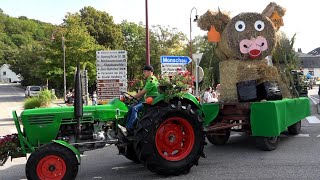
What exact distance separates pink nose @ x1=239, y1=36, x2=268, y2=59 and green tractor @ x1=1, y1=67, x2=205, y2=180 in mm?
2708

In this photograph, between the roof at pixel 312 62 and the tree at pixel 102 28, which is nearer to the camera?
the tree at pixel 102 28

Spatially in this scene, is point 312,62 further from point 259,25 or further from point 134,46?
point 259,25

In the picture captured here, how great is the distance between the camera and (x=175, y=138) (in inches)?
272

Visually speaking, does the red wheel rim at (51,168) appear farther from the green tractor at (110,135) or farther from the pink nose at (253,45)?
the pink nose at (253,45)

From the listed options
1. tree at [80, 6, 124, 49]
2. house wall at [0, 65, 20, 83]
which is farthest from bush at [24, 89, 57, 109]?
house wall at [0, 65, 20, 83]

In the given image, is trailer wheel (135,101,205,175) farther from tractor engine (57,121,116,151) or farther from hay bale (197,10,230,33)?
hay bale (197,10,230,33)

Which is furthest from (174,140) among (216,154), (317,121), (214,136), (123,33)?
(123,33)

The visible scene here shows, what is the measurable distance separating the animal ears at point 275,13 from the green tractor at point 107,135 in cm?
377

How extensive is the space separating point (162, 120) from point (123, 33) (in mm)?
51611

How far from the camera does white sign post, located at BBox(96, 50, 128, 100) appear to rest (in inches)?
643

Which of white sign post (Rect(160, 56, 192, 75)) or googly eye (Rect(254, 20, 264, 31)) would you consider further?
white sign post (Rect(160, 56, 192, 75))

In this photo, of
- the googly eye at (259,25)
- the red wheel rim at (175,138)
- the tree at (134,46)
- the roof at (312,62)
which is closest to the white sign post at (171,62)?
the googly eye at (259,25)

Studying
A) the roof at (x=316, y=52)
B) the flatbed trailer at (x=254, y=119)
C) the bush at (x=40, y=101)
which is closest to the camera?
the flatbed trailer at (x=254, y=119)

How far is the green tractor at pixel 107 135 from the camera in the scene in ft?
19.5
